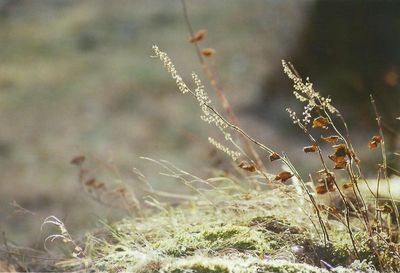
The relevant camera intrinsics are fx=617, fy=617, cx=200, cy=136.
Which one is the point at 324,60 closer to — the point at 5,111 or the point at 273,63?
the point at 273,63

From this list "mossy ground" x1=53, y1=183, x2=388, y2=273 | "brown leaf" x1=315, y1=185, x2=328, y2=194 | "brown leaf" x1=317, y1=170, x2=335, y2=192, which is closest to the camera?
"mossy ground" x1=53, y1=183, x2=388, y2=273

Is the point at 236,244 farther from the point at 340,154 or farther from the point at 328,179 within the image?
the point at 340,154

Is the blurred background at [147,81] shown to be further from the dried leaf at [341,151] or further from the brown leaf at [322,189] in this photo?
the dried leaf at [341,151]

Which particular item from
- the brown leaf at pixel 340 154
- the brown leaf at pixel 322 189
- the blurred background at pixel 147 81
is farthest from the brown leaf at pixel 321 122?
the blurred background at pixel 147 81

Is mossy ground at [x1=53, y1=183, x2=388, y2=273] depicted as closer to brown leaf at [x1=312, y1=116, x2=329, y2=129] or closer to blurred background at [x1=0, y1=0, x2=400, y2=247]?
brown leaf at [x1=312, y1=116, x2=329, y2=129]

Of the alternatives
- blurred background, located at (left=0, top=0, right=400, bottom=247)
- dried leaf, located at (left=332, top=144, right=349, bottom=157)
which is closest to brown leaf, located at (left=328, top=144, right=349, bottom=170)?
dried leaf, located at (left=332, top=144, right=349, bottom=157)

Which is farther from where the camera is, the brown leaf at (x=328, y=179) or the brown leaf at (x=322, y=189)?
the brown leaf at (x=322, y=189)

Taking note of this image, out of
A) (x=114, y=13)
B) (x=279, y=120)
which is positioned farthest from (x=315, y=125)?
(x=114, y=13)
